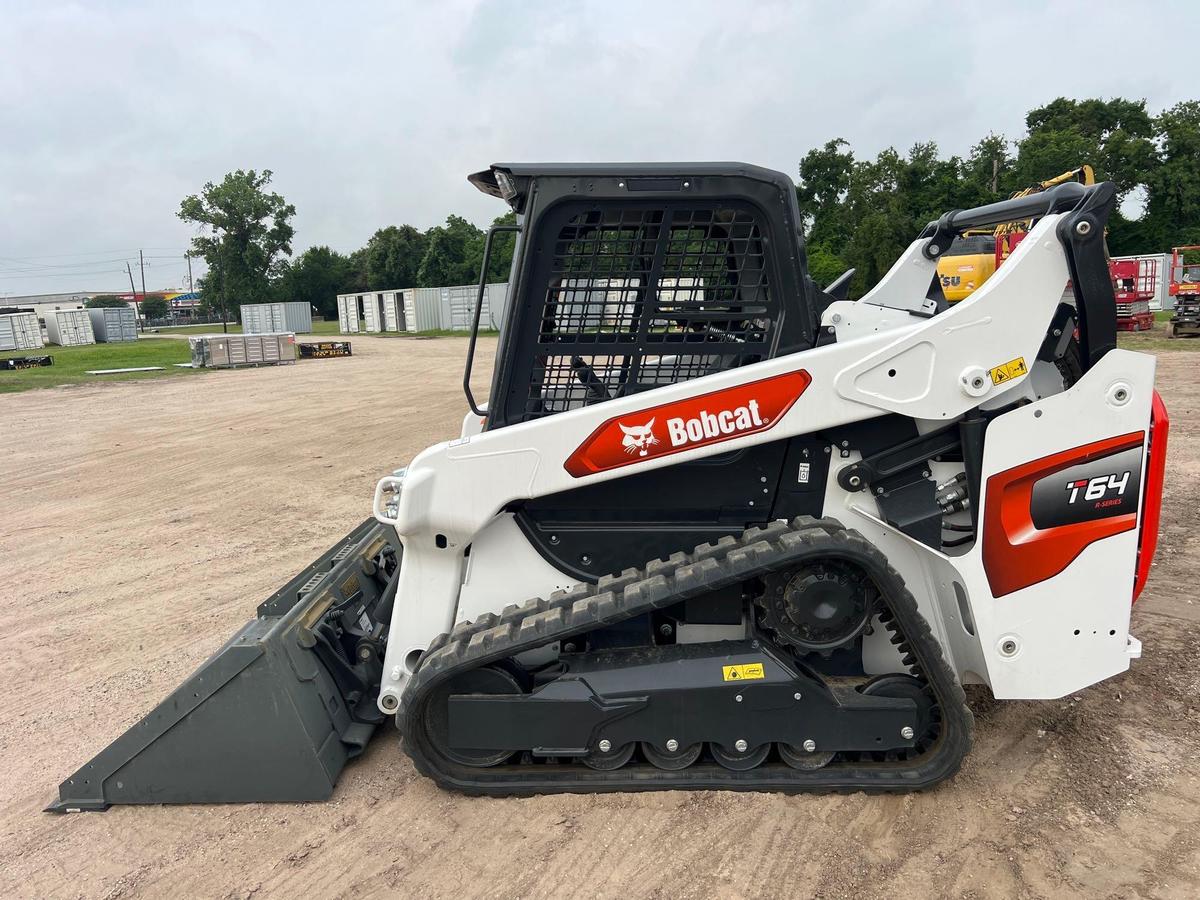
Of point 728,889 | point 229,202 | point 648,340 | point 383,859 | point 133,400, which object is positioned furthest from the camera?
point 229,202

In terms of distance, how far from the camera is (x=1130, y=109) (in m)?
44.2

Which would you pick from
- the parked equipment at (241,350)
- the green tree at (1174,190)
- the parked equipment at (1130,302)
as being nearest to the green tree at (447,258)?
the parked equipment at (241,350)

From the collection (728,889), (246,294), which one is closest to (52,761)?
(728,889)

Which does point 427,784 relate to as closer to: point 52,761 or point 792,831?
point 792,831

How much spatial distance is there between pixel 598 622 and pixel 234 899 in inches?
58.9

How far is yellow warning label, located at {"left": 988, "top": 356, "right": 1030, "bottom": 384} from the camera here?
116 inches

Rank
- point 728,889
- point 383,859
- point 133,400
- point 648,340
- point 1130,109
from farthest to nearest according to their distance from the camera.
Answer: point 1130,109 → point 133,400 → point 648,340 → point 383,859 → point 728,889

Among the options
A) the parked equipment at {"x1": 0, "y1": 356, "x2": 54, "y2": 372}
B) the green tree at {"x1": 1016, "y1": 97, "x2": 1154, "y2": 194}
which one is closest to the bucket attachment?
the parked equipment at {"x1": 0, "y1": 356, "x2": 54, "y2": 372}

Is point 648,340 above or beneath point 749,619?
above

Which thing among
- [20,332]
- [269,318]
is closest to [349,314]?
[269,318]

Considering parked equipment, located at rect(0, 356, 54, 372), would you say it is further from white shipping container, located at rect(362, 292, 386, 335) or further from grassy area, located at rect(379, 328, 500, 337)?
white shipping container, located at rect(362, 292, 386, 335)

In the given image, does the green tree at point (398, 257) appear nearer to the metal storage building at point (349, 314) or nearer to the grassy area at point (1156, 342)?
the metal storage building at point (349, 314)

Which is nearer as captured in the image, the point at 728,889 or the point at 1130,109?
the point at 728,889

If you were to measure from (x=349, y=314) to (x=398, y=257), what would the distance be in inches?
579
